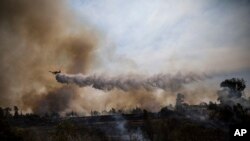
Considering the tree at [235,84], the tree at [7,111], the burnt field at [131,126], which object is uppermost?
the tree at [235,84]

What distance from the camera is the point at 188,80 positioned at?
2858cm

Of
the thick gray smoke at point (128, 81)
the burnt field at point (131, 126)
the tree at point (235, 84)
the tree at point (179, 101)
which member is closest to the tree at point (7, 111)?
the burnt field at point (131, 126)

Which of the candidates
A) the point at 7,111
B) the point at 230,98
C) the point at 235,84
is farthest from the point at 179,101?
the point at 7,111

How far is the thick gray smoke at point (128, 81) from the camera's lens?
1101 inches

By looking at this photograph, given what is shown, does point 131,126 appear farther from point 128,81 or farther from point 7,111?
point 7,111

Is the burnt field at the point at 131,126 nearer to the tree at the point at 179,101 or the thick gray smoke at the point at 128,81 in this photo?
the tree at the point at 179,101

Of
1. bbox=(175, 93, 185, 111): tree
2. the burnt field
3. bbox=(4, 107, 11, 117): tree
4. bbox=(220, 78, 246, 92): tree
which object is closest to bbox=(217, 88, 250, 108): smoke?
bbox=(220, 78, 246, 92): tree

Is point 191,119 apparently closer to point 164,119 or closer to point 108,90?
point 164,119

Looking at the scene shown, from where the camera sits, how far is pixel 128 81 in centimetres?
2856

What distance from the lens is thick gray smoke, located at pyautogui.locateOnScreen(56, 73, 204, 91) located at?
28.0 m

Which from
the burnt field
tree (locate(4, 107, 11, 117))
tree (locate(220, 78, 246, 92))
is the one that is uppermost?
tree (locate(220, 78, 246, 92))

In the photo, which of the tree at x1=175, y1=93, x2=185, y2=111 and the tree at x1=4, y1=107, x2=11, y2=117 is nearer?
the tree at x1=4, y1=107, x2=11, y2=117

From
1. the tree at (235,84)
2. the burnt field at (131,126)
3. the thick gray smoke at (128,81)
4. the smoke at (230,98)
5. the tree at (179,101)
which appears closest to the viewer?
the burnt field at (131,126)

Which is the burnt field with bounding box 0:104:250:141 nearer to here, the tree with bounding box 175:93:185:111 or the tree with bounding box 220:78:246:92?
the tree with bounding box 175:93:185:111
